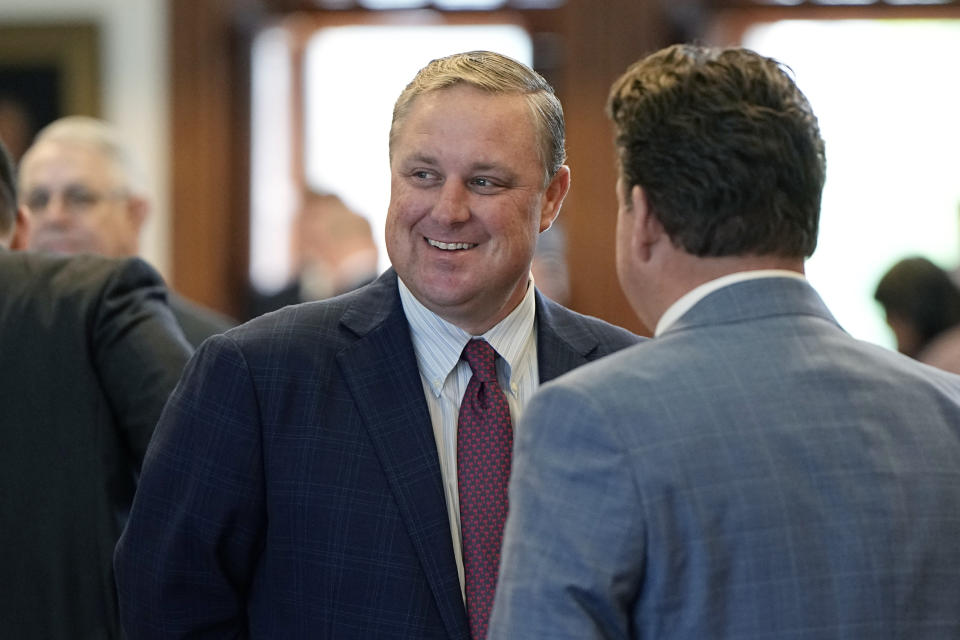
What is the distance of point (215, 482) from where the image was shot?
2.05 meters

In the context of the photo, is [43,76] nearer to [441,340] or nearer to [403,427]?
[441,340]

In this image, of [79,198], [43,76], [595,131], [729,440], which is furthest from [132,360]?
[43,76]

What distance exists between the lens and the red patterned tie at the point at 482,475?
2.04m

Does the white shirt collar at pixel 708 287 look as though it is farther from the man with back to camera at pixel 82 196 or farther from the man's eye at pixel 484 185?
the man with back to camera at pixel 82 196

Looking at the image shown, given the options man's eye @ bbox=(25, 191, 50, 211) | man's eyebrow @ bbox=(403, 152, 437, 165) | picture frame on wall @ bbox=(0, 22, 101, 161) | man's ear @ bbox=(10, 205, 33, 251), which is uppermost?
picture frame on wall @ bbox=(0, 22, 101, 161)

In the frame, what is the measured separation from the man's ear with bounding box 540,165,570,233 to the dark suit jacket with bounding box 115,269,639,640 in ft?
1.34

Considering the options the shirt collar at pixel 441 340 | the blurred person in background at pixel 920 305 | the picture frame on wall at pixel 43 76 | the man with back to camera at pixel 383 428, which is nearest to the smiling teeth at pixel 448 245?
the man with back to camera at pixel 383 428

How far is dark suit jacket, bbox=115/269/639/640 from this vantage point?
2025 mm

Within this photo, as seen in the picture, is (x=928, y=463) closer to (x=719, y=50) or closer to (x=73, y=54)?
(x=719, y=50)

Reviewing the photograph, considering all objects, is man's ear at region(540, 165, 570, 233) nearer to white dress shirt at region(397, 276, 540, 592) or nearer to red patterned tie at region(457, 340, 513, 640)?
white dress shirt at region(397, 276, 540, 592)

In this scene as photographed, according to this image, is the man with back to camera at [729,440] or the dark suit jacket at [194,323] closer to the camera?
the man with back to camera at [729,440]

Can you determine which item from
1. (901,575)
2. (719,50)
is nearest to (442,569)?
(901,575)

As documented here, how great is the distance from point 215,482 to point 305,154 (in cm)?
565

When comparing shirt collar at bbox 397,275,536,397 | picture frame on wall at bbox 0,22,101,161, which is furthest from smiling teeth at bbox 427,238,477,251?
picture frame on wall at bbox 0,22,101,161
